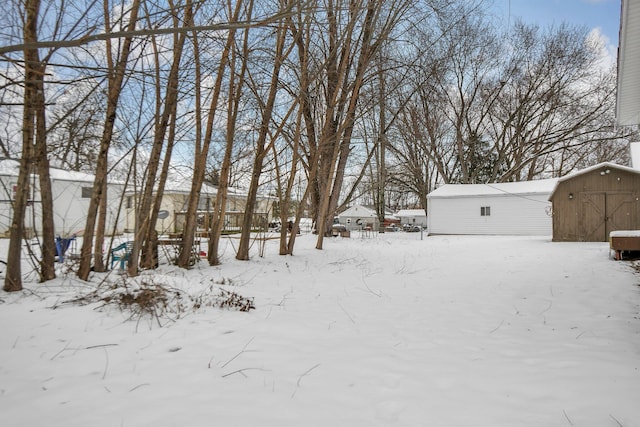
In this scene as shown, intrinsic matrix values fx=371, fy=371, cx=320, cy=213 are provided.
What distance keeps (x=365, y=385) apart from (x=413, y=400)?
12.2 inches

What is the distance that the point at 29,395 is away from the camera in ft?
6.84

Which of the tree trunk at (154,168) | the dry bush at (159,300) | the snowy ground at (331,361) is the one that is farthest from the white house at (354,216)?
the dry bush at (159,300)

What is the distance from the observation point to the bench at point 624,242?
7.68 m

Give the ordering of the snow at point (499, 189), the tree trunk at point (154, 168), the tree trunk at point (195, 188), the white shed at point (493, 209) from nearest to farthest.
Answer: the tree trunk at point (154, 168)
the tree trunk at point (195, 188)
the white shed at point (493, 209)
the snow at point (499, 189)

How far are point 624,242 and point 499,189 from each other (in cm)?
1273

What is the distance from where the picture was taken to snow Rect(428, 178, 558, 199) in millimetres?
19359

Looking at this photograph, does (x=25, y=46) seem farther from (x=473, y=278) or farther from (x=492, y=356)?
(x=473, y=278)

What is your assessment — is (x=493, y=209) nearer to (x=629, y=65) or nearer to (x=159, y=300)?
(x=629, y=65)

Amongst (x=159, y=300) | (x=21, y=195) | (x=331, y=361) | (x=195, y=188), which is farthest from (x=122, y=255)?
(x=331, y=361)

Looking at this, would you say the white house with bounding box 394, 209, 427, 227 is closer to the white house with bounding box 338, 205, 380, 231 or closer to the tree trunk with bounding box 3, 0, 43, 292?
the white house with bounding box 338, 205, 380, 231

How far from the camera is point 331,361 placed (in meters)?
2.66

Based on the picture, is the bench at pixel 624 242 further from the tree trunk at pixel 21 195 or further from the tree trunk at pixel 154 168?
the tree trunk at pixel 21 195

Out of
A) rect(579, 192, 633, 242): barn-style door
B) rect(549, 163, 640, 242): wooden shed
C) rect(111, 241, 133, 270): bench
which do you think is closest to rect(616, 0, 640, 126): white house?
rect(549, 163, 640, 242): wooden shed

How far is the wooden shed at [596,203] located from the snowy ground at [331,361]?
10218 millimetres
